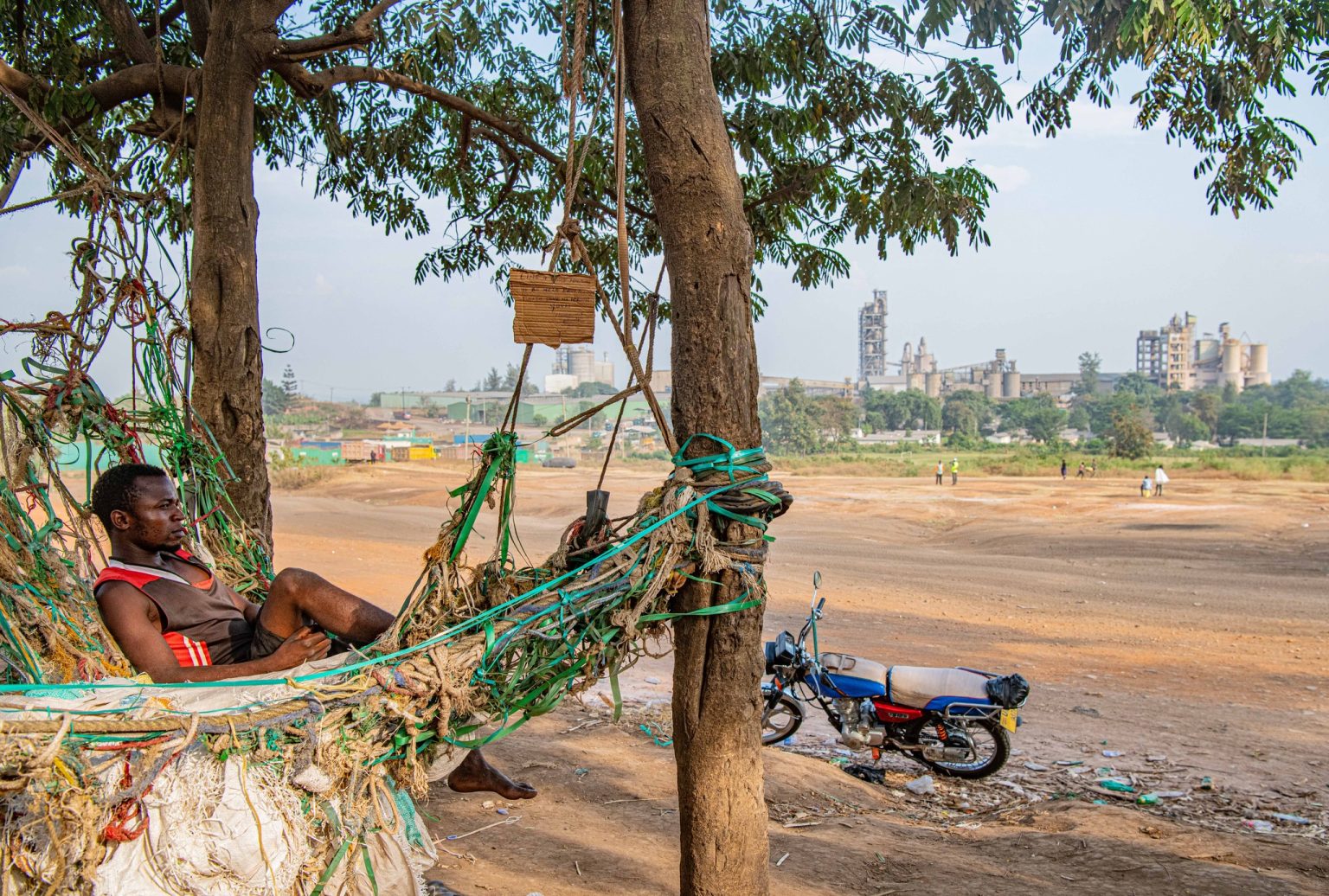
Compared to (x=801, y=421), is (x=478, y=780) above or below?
below

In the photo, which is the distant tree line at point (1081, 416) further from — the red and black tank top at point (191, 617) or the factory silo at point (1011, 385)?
the red and black tank top at point (191, 617)

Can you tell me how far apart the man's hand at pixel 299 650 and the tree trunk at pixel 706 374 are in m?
1.02

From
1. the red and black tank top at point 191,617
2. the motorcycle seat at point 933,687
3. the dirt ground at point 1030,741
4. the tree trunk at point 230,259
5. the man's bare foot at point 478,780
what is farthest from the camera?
the motorcycle seat at point 933,687

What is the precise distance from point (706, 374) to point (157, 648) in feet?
5.50

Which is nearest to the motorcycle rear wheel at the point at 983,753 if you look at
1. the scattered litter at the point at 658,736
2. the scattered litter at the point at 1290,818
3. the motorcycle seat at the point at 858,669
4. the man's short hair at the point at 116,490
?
the motorcycle seat at the point at 858,669

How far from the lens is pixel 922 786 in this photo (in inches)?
220

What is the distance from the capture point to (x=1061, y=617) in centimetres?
1065

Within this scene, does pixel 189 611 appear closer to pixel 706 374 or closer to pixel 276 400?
pixel 706 374

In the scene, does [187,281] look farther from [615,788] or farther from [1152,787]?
[1152,787]

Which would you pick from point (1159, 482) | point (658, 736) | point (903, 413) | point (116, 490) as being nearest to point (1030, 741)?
point (658, 736)

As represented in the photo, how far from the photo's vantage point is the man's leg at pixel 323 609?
2.87 meters

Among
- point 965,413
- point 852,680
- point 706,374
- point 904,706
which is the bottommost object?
point 904,706

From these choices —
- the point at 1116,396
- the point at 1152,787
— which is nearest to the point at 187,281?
the point at 1152,787

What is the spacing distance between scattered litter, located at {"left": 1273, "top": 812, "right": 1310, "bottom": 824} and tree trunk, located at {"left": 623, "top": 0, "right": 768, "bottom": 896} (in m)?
3.52
